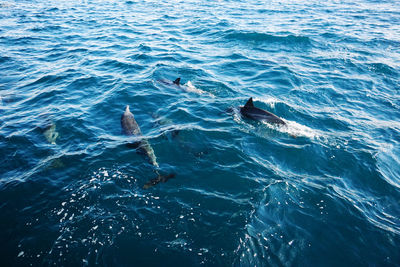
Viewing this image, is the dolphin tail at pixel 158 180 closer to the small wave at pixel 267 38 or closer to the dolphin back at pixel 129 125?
the dolphin back at pixel 129 125

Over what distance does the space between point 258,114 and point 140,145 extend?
5.09m

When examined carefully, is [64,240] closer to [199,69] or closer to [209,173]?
[209,173]

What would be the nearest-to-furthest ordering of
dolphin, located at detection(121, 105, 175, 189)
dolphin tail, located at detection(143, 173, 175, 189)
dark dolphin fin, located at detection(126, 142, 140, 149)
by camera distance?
dolphin tail, located at detection(143, 173, 175, 189), dolphin, located at detection(121, 105, 175, 189), dark dolphin fin, located at detection(126, 142, 140, 149)

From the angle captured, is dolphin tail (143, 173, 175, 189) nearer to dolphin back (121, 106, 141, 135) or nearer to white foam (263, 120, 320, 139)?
dolphin back (121, 106, 141, 135)

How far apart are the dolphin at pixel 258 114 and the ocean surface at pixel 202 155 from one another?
272 mm

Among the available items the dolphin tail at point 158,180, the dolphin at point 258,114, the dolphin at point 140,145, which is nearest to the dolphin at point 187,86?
the dolphin at point 258,114

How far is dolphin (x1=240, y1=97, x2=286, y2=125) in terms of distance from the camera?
977cm

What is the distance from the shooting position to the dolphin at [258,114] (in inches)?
385

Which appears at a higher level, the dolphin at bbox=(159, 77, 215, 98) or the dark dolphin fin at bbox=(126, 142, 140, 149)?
the dark dolphin fin at bbox=(126, 142, 140, 149)

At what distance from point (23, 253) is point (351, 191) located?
8.75m

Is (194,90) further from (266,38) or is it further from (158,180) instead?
(266,38)

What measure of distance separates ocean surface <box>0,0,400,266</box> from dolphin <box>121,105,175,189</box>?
23cm

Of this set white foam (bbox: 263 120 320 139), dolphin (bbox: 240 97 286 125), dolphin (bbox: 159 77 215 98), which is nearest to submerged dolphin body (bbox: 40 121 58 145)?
dolphin (bbox: 159 77 215 98)

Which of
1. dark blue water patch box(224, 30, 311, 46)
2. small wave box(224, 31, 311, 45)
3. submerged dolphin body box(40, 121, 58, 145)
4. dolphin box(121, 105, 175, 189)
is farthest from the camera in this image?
small wave box(224, 31, 311, 45)
